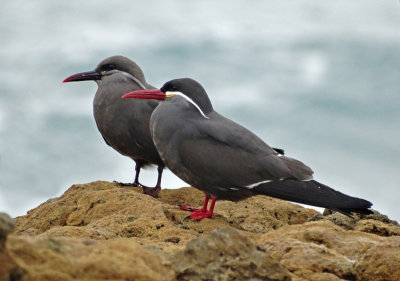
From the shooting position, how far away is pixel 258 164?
7.42 m

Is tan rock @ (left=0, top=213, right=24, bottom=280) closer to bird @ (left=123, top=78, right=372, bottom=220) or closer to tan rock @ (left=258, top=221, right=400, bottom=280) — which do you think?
tan rock @ (left=258, top=221, right=400, bottom=280)

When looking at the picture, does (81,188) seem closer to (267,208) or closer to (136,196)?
(136,196)

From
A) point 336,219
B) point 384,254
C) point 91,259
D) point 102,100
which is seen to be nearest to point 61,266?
point 91,259

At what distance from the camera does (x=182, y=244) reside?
19.2ft

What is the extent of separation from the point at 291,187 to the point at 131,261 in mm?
3606

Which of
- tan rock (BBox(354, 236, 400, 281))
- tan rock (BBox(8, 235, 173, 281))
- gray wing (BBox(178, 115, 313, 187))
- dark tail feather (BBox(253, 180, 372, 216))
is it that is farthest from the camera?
gray wing (BBox(178, 115, 313, 187))

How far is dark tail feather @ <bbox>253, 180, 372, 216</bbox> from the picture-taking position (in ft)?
23.9

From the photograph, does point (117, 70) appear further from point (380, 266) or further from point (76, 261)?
point (76, 261)

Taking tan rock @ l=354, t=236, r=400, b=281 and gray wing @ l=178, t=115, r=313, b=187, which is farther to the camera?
gray wing @ l=178, t=115, r=313, b=187

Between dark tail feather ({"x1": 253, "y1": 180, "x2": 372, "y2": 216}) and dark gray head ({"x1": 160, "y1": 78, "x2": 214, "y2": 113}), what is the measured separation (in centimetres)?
109

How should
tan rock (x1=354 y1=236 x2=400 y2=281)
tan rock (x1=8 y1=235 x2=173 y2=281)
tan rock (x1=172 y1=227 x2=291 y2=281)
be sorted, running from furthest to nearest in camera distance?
tan rock (x1=354 y1=236 x2=400 y2=281) → tan rock (x1=172 y1=227 x2=291 y2=281) → tan rock (x1=8 y1=235 x2=173 y2=281)

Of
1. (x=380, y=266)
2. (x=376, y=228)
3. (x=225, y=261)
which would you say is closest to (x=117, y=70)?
(x=376, y=228)

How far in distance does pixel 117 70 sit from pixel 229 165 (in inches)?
127

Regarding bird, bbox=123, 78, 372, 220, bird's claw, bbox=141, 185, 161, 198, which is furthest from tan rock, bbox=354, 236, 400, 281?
bird's claw, bbox=141, 185, 161, 198
